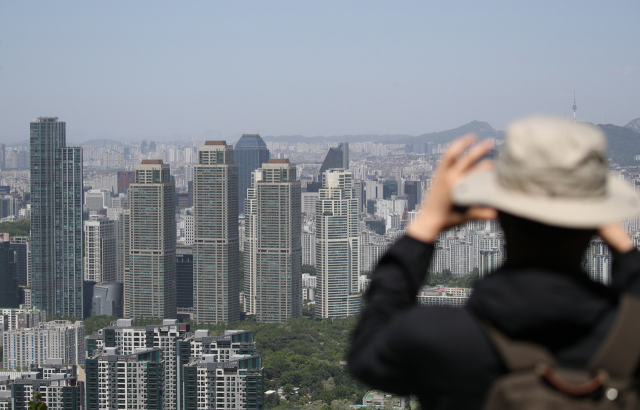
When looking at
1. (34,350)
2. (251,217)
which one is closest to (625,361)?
(34,350)

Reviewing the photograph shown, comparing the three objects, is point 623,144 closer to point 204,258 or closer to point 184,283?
point 204,258

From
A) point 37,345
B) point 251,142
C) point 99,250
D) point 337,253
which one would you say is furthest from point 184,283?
point 251,142

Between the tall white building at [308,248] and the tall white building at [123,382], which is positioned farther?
the tall white building at [308,248]

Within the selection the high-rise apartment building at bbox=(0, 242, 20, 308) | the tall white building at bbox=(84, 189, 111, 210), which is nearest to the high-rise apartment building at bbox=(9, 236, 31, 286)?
the high-rise apartment building at bbox=(0, 242, 20, 308)

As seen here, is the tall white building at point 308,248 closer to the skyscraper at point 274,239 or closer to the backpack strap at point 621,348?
the skyscraper at point 274,239

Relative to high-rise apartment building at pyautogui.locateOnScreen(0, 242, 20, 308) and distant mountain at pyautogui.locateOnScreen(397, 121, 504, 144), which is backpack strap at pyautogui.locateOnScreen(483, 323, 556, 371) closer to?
distant mountain at pyautogui.locateOnScreen(397, 121, 504, 144)

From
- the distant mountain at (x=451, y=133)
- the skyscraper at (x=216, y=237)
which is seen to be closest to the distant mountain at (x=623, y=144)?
the distant mountain at (x=451, y=133)

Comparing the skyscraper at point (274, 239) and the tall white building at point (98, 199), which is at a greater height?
the tall white building at point (98, 199)
